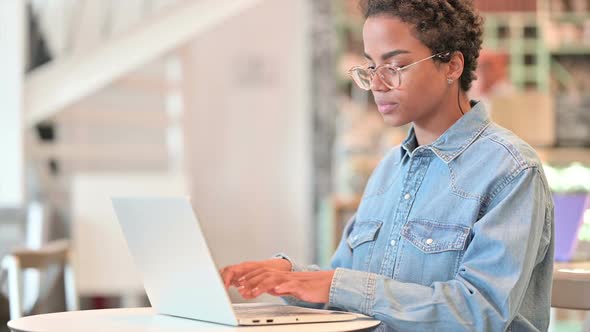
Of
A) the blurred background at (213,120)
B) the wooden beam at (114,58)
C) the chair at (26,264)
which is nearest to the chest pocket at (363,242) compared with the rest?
the chair at (26,264)

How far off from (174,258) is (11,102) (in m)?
3.95

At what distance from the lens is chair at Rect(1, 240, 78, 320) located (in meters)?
3.11

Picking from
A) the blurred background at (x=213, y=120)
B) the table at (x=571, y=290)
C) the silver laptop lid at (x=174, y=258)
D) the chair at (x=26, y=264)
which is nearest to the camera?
the silver laptop lid at (x=174, y=258)

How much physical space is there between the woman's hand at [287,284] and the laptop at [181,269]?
31 mm

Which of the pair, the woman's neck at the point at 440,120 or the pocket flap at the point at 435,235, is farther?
the woman's neck at the point at 440,120

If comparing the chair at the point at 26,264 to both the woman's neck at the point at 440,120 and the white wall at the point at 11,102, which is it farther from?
the woman's neck at the point at 440,120

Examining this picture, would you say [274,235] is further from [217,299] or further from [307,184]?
[217,299]

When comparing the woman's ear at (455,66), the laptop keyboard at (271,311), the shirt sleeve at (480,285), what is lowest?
the laptop keyboard at (271,311)

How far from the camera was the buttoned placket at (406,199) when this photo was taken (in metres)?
1.75

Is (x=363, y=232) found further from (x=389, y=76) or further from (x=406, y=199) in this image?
(x=389, y=76)

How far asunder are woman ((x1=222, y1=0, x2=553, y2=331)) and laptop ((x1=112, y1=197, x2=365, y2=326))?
0.06m

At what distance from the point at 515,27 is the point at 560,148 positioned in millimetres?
1446

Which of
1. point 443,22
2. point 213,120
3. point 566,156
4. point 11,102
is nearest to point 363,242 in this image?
point 443,22

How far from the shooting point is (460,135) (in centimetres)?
176
